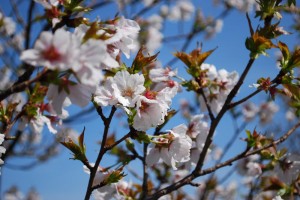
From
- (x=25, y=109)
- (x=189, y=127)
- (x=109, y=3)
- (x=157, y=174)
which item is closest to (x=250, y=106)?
(x=109, y=3)

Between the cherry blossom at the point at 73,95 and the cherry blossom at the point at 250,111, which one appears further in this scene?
the cherry blossom at the point at 250,111

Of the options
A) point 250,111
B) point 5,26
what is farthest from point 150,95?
point 250,111

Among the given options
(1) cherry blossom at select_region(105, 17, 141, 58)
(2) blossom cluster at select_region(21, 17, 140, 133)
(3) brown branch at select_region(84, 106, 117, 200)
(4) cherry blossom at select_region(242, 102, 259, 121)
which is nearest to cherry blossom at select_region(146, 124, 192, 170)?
(3) brown branch at select_region(84, 106, 117, 200)

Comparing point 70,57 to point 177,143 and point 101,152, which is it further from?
point 177,143

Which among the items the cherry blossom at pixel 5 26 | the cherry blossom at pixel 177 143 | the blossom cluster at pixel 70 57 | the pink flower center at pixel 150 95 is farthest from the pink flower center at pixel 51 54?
the cherry blossom at pixel 5 26

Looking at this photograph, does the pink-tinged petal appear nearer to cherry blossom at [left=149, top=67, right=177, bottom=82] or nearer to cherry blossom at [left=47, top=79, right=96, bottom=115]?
cherry blossom at [left=149, top=67, right=177, bottom=82]

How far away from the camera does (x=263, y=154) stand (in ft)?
5.67

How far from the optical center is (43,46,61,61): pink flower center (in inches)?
30.0

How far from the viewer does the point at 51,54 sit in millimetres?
771

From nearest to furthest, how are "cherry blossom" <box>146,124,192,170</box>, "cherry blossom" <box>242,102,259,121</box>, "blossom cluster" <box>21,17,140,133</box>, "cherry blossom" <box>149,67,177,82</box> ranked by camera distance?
"blossom cluster" <box>21,17,140,133</box> < "cherry blossom" <box>146,124,192,170</box> < "cherry blossom" <box>149,67,177,82</box> < "cherry blossom" <box>242,102,259,121</box>

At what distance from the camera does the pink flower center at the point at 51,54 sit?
0.76 meters

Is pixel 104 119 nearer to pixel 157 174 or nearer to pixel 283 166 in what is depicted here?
pixel 283 166

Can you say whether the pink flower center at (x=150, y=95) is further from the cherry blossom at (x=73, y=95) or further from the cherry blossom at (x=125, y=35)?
the cherry blossom at (x=73, y=95)

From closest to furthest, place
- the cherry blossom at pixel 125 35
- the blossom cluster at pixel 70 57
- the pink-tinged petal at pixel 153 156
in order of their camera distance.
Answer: the blossom cluster at pixel 70 57 < the cherry blossom at pixel 125 35 < the pink-tinged petal at pixel 153 156
